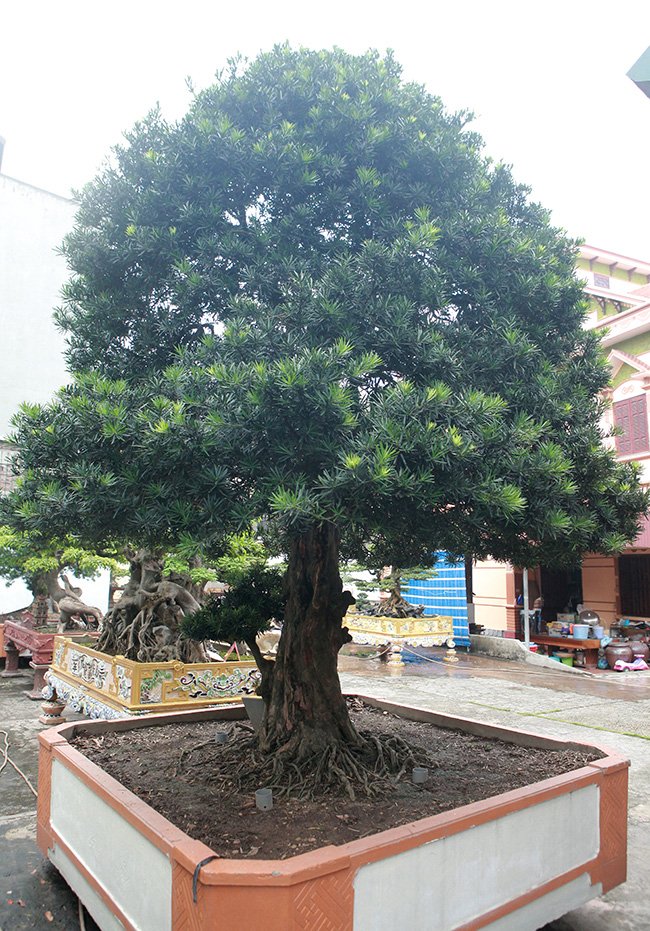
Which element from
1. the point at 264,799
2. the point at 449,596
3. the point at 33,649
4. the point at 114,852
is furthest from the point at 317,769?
the point at 449,596

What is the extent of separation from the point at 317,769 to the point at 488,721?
17.3 ft

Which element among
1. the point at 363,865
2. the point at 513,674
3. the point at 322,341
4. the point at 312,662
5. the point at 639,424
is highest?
the point at 639,424

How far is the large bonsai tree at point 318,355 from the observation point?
3.15m

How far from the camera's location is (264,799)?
3.84 m

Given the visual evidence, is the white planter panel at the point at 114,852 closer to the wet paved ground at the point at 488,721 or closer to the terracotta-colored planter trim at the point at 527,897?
the wet paved ground at the point at 488,721

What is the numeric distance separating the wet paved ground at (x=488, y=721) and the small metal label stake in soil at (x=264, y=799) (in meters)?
1.14

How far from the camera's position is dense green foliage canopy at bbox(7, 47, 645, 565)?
3.14 m

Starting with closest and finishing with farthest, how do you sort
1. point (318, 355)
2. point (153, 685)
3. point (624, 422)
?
Result: 1. point (318, 355)
2. point (153, 685)
3. point (624, 422)

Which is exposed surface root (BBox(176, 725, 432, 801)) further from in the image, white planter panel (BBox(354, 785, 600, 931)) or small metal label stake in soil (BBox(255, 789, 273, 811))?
white planter panel (BBox(354, 785, 600, 931))

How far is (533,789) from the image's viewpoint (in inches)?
142

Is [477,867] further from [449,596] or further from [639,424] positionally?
[449,596]

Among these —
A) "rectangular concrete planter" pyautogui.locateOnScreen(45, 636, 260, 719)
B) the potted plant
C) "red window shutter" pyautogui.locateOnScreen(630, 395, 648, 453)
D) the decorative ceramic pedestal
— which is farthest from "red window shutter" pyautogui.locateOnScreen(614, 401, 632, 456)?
the decorative ceramic pedestal

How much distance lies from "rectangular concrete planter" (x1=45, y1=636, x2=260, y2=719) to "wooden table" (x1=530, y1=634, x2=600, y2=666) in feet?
30.1

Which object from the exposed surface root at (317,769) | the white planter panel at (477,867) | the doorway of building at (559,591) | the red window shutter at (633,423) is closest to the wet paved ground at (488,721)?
the white planter panel at (477,867)
